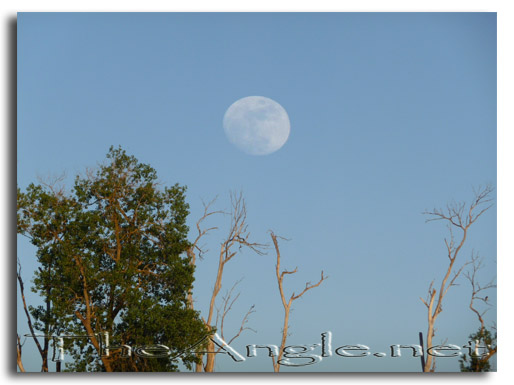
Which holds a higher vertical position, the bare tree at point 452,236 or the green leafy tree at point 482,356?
the bare tree at point 452,236

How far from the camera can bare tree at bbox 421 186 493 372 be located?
7277 millimetres

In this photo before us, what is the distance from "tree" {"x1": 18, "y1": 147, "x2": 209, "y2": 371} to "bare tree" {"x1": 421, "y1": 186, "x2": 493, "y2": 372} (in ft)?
7.52

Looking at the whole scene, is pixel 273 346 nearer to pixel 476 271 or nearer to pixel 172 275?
pixel 172 275

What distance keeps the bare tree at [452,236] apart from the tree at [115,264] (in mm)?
2293

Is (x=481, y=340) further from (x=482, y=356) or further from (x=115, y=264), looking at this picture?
(x=115, y=264)

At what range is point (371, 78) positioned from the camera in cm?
819

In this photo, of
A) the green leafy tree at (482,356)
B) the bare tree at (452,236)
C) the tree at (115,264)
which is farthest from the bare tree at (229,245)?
the green leafy tree at (482,356)

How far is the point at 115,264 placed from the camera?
25.5 feet

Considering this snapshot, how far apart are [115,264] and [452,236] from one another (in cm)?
340

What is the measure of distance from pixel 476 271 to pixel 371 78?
7.61 feet

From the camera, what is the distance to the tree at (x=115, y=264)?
24.2 feet

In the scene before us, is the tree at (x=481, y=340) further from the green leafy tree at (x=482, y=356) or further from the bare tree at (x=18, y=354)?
the bare tree at (x=18, y=354)
